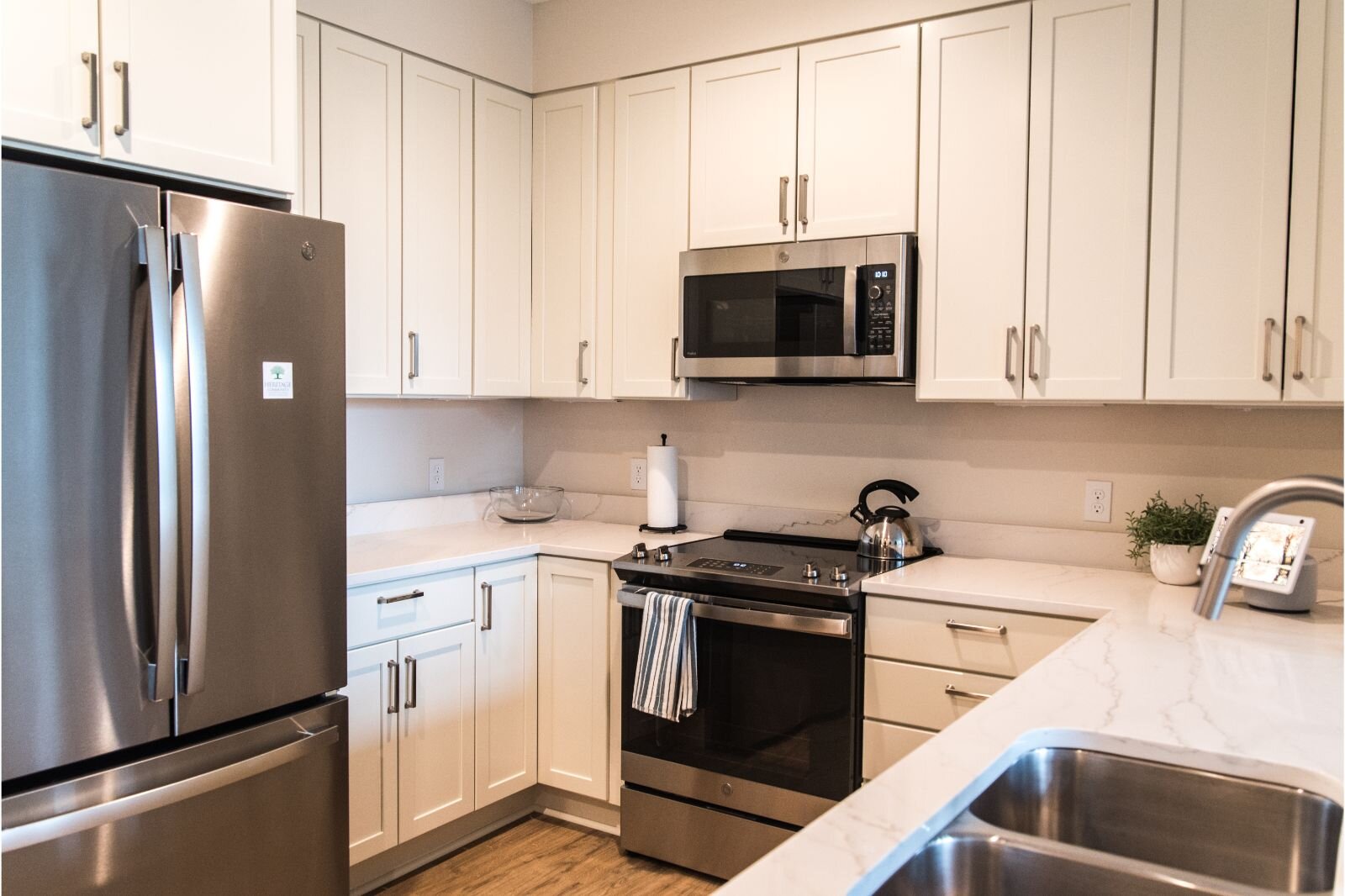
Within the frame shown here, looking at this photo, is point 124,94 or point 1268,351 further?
point 1268,351

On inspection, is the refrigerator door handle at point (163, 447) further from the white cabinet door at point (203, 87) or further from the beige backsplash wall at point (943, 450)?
the beige backsplash wall at point (943, 450)

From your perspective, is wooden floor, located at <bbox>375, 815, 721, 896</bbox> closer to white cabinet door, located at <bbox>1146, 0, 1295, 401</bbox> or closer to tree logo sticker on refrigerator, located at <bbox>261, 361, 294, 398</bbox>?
tree logo sticker on refrigerator, located at <bbox>261, 361, 294, 398</bbox>

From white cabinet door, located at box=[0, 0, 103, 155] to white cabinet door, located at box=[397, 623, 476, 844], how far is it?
1434 mm

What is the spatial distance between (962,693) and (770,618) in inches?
20.1

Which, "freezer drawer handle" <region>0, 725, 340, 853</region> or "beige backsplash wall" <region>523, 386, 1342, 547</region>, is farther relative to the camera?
"beige backsplash wall" <region>523, 386, 1342, 547</region>

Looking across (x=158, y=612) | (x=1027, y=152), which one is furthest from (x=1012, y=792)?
(x=1027, y=152)

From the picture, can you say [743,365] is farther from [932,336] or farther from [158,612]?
[158,612]

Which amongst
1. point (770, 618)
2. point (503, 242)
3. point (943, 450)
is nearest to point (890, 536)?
point (943, 450)

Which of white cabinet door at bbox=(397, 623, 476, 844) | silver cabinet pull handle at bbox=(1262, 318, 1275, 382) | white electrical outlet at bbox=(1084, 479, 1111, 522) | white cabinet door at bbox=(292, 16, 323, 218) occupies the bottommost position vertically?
white cabinet door at bbox=(397, 623, 476, 844)

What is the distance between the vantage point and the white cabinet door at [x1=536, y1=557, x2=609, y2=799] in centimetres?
299

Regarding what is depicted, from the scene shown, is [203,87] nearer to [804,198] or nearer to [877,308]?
[804,198]

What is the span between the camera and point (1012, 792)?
1277 mm

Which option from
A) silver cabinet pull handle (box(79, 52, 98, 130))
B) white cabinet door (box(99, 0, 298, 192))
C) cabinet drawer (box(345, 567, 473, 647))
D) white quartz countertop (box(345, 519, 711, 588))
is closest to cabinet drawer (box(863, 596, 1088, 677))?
Result: white quartz countertop (box(345, 519, 711, 588))

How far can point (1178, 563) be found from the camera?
2498mm
